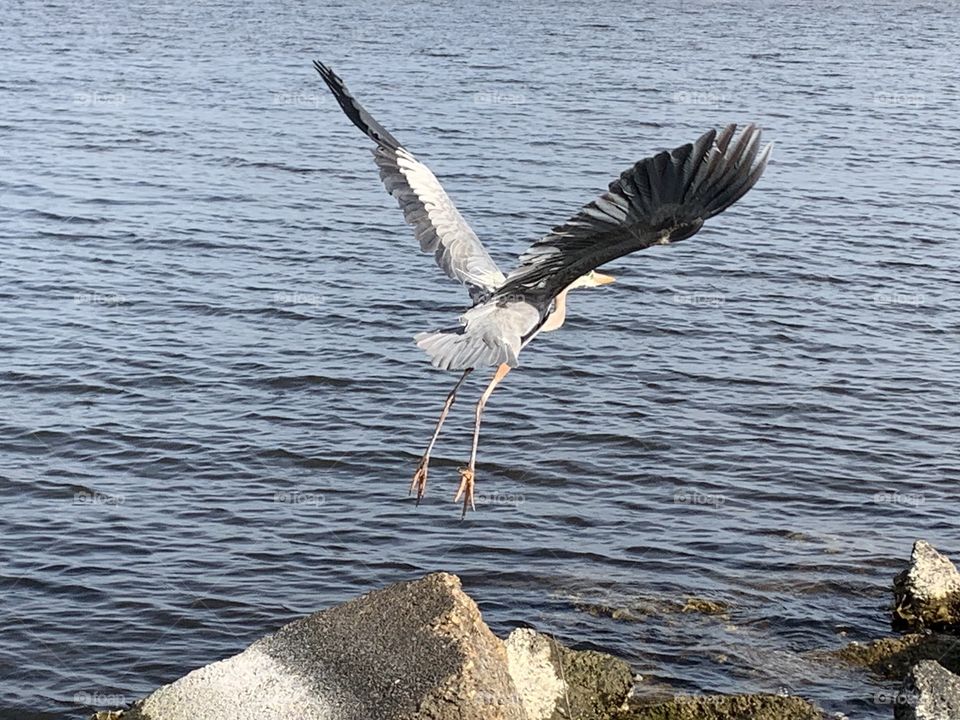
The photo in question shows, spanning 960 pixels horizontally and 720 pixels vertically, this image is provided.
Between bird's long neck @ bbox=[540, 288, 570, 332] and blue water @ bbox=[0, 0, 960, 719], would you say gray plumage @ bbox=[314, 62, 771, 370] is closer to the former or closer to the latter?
bird's long neck @ bbox=[540, 288, 570, 332]

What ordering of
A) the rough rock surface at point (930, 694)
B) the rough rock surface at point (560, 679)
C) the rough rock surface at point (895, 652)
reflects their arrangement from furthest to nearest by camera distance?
1. the rough rock surface at point (895, 652)
2. the rough rock surface at point (560, 679)
3. the rough rock surface at point (930, 694)

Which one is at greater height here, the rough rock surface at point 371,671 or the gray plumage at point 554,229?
the gray plumage at point 554,229

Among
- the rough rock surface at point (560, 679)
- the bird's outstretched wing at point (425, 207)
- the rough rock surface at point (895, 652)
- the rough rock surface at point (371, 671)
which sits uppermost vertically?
the bird's outstretched wing at point (425, 207)

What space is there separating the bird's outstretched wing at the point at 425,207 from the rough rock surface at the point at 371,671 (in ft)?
7.49

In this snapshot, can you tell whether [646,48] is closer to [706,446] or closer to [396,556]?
[706,446]

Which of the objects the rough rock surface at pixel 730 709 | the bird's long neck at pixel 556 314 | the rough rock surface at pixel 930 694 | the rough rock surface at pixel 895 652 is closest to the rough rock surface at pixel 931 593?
the rough rock surface at pixel 895 652

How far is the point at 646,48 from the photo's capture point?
4206cm

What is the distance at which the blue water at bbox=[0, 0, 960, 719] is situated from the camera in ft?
39.3

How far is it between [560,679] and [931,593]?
3.55 m

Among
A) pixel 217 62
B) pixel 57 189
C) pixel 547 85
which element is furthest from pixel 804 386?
pixel 217 62

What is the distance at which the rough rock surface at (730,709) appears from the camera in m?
9.05

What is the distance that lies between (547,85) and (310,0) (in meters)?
19.8

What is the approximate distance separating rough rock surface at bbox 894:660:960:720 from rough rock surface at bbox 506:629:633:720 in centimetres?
174

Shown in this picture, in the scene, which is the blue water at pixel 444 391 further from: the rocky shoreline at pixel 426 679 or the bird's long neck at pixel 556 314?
the bird's long neck at pixel 556 314
